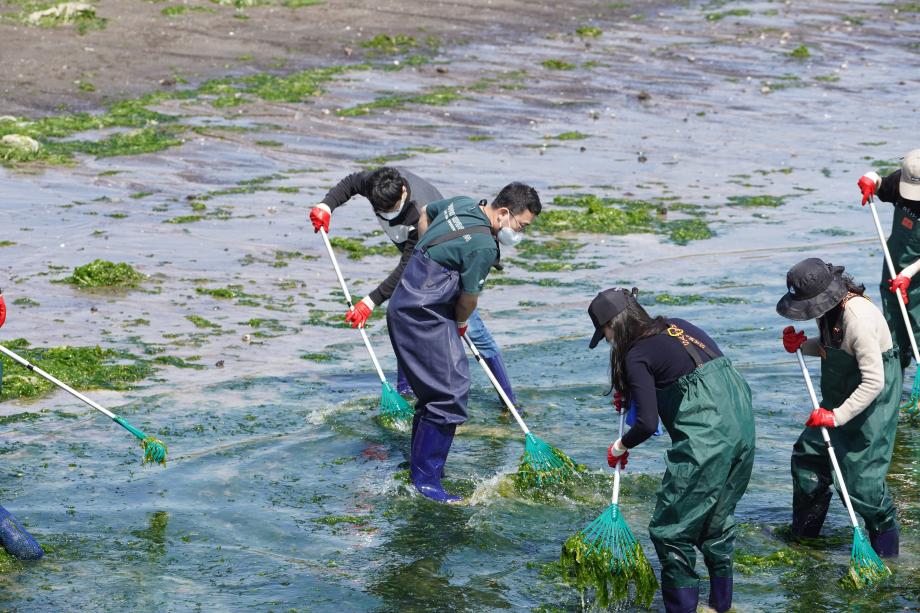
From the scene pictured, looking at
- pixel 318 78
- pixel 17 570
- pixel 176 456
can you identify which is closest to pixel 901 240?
pixel 176 456

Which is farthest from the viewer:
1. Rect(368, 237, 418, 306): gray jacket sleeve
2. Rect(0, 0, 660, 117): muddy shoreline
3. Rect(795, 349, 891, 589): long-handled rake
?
Rect(0, 0, 660, 117): muddy shoreline

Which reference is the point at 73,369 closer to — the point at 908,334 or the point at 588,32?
the point at 908,334

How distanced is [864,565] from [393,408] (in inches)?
154

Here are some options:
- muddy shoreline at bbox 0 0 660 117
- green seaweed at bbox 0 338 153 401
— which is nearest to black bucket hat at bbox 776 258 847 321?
green seaweed at bbox 0 338 153 401

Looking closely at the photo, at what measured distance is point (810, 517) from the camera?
306 inches

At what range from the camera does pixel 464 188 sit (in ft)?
56.2

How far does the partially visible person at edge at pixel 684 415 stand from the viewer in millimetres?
6281

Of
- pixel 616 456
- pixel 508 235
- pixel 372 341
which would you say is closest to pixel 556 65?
pixel 372 341

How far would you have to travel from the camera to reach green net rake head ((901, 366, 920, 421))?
996 centimetres

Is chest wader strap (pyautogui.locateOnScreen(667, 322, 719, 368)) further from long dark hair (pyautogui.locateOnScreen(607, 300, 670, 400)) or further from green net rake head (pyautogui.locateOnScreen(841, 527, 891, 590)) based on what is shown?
green net rake head (pyautogui.locateOnScreen(841, 527, 891, 590))

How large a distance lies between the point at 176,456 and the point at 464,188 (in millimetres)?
8680

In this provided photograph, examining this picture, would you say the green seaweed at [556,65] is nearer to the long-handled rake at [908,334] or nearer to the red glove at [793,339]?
the long-handled rake at [908,334]

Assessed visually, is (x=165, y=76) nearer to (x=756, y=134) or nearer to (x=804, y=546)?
(x=756, y=134)

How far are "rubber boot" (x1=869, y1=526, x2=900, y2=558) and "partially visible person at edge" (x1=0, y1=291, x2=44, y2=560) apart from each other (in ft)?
15.4
